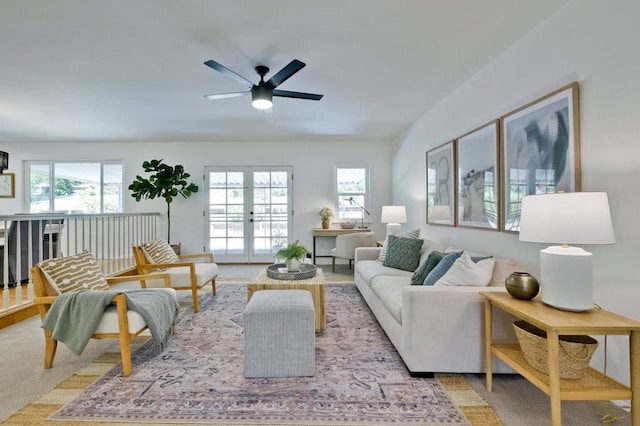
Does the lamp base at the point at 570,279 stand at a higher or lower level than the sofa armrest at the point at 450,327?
higher

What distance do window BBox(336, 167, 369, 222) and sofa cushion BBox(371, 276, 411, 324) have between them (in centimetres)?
312

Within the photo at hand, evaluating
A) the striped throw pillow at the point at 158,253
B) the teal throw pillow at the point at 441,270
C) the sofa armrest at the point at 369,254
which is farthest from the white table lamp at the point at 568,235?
the striped throw pillow at the point at 158,253

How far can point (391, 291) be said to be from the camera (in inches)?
99.4

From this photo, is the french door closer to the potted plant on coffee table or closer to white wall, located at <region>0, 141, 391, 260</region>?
white wall, located at <region>0, 141, 391, 260</region>

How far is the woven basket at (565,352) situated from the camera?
4.58 ft

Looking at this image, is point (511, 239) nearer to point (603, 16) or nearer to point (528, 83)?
point (528, 83)

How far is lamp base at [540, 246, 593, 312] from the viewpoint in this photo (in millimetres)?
1441

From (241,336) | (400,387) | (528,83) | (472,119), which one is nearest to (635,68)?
(528,83)

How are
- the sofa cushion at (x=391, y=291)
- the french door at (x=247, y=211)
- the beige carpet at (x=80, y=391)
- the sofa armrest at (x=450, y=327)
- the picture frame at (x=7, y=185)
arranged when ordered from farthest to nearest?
1. the french door at (x=247, y=211)
2. the picture frame at (x=7, y=185)
3. the sofa cushion at (x=391, y=291)
4. the sofa armrest at (x=450, y=327)
5. the beige carpet at (x=80, y=391)

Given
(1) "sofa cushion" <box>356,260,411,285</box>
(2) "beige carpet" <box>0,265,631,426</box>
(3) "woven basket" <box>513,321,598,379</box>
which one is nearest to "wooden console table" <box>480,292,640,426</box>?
(3) "woven basket" <box>513,321,598,379</box>

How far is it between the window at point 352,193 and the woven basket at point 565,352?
449 cm


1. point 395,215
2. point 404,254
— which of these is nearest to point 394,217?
point 395,215

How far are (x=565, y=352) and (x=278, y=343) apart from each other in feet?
5.09

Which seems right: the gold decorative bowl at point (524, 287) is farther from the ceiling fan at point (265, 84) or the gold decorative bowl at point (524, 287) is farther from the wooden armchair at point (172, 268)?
the wooden armchair at point (172, 268)
